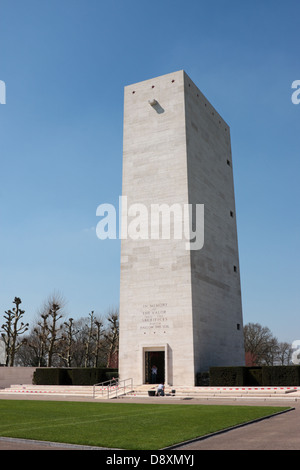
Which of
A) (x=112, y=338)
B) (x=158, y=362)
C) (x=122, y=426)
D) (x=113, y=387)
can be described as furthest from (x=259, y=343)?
(x=122, y=426)

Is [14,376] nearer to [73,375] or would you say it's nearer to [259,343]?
[73,375]

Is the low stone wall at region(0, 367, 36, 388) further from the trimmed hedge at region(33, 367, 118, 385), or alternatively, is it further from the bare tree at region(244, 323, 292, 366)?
the bare tree at region(244, 323, 292, 366)

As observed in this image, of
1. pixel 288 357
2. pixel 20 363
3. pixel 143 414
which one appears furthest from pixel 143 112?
pixel 288 357

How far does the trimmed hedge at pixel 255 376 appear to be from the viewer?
2539 cm

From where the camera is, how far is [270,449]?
8219 millimetres

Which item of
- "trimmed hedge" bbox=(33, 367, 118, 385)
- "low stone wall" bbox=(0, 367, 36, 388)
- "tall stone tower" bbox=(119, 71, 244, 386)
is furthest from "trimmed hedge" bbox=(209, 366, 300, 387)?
"low stone wall" bbox=(0, 367, 36, 388)

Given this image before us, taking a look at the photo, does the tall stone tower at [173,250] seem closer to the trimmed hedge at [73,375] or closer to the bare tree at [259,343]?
the trimmed hedge at [73,375]

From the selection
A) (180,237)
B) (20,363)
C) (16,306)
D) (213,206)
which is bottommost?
(20,363)

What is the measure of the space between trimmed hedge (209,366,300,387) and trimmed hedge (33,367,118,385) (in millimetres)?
7730

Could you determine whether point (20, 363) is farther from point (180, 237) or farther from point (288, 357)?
point (180, 237)

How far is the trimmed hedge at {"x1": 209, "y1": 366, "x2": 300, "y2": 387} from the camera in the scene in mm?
25386

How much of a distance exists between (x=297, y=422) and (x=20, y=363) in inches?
3340

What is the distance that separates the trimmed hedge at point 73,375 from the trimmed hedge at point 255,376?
25.4 feet
